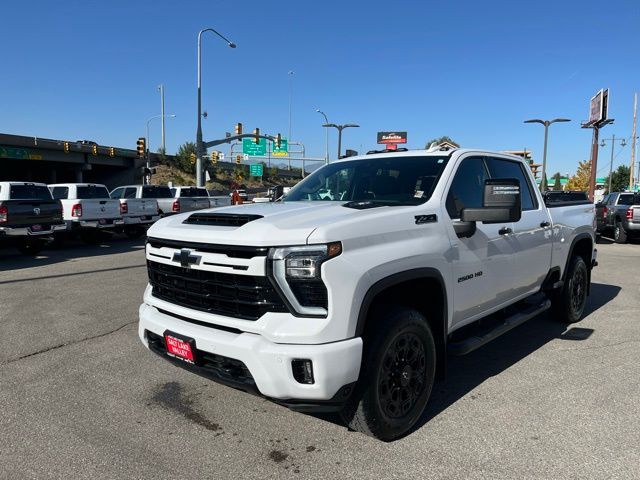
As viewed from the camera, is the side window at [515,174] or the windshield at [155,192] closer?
the side window at [515,174]

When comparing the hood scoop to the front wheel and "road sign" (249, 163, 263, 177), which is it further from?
"road sign" (249, 163, 263, 177)

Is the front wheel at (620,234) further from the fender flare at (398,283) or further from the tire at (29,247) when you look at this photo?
the tire at (29,247)

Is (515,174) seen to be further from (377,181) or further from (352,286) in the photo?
(352,286)

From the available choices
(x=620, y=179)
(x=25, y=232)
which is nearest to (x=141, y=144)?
(x=25, y=232)

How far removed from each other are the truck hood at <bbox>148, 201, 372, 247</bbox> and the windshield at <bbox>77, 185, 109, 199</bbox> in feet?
45.8

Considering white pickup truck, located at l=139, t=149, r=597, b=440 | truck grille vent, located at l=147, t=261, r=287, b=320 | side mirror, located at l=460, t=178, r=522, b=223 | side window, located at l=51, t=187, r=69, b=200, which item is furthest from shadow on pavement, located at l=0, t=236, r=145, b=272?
side mirror, located at l=460, t=178, r=522, b=223

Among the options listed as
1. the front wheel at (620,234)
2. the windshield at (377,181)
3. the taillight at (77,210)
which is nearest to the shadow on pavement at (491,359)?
the windshield at (377,181)

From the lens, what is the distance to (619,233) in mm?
16703

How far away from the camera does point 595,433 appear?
3352 mm

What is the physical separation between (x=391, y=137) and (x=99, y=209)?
162 ft

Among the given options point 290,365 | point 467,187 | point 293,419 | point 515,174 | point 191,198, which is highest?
point 515,174

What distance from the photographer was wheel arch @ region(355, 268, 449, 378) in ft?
9.82

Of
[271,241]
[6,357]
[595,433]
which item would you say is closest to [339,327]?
[271,241]

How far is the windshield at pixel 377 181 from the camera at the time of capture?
379 centimetres
